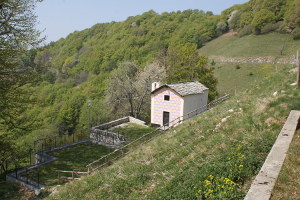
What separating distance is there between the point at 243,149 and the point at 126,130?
18946 millimetres

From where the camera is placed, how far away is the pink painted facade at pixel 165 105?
25328 millimetres

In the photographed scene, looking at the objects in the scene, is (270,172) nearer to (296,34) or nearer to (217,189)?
(217,189)

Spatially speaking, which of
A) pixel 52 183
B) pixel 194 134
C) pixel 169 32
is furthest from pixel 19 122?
pixel 169 32

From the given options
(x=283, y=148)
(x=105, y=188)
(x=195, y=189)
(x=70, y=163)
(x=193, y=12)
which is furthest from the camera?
(x=193, y=12)

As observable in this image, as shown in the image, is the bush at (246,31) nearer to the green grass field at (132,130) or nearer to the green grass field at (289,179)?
the green grass field at (132,130)

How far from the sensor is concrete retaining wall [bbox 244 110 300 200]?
3971mm

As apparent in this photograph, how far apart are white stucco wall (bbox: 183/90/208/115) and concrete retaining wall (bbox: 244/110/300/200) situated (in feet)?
62.6

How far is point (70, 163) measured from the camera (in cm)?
1831

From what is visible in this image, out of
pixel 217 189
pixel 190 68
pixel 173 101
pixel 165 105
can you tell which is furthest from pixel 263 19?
pixel 217 189

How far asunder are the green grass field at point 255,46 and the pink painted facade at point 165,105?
1278 inches

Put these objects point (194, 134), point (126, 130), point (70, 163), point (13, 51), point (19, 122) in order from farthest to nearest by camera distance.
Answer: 1. point (126, 130)
2. point (70, 163)
3. point (19, 122)
4. point (13, 51)
5. point (194, 134)

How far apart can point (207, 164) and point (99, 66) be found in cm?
7570

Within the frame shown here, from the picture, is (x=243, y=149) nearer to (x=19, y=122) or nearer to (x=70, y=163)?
(x=19, y=122)

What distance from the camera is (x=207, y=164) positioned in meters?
7.38
